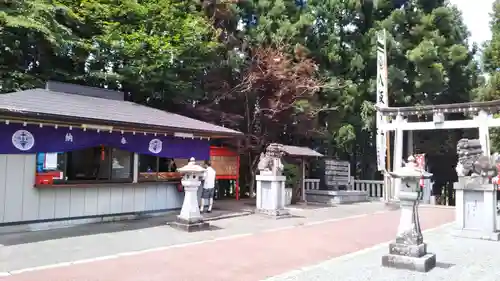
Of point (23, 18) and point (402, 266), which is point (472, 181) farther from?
point (23, 18)

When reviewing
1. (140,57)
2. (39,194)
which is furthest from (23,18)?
(39,194)

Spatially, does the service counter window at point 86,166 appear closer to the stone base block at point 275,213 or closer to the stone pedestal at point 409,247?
the stone base block at point 275,213

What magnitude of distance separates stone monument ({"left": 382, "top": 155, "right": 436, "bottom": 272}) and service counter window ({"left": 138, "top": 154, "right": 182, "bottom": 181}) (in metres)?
8.23

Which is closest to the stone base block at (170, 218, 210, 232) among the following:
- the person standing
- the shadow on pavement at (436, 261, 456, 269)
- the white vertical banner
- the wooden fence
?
the person standing

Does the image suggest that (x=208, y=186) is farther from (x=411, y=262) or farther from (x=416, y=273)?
(x=416, y=273)

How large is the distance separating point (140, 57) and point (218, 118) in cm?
439

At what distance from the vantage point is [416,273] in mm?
6941

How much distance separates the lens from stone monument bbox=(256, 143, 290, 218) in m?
13.9

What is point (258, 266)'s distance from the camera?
7410 millimetres

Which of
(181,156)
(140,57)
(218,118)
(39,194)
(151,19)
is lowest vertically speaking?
(39,194)

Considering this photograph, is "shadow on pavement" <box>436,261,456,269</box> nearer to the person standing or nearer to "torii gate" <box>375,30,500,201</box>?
the person standing

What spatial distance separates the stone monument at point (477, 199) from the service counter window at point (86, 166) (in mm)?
9729

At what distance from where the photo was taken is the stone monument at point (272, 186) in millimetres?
13906

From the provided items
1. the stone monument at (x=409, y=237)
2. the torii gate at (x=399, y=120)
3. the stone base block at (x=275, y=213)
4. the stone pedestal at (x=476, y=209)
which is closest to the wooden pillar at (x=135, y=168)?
the stone base block at (x=275, y=213)
